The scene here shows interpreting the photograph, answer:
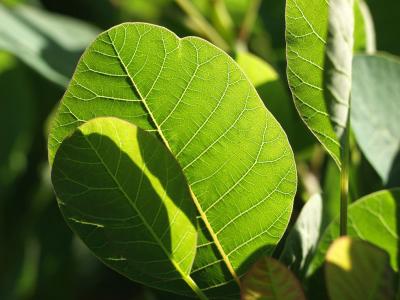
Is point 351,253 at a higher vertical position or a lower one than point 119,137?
lower

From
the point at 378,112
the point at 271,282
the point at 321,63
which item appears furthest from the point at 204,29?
the point at 271,282

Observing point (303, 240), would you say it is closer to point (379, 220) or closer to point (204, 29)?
point (379, 220)

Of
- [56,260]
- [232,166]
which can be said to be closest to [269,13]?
[56,260]

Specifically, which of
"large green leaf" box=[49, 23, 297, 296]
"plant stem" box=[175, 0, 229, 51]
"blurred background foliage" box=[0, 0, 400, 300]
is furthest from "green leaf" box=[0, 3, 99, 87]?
"large green leaf" box=[49, 23, 297, 296]

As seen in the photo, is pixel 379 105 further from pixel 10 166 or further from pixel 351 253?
pixel 10 166

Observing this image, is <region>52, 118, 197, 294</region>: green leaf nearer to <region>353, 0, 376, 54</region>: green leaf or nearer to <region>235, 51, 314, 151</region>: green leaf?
<region>235, 51, 314, 151</region>: green leaf

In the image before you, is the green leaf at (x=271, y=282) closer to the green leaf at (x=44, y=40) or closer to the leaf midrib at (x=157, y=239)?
the leaf midrib at (x=157, y=239)

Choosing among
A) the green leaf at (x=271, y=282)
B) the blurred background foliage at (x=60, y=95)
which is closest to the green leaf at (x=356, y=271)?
the green leaf at (x=271, y=282)
